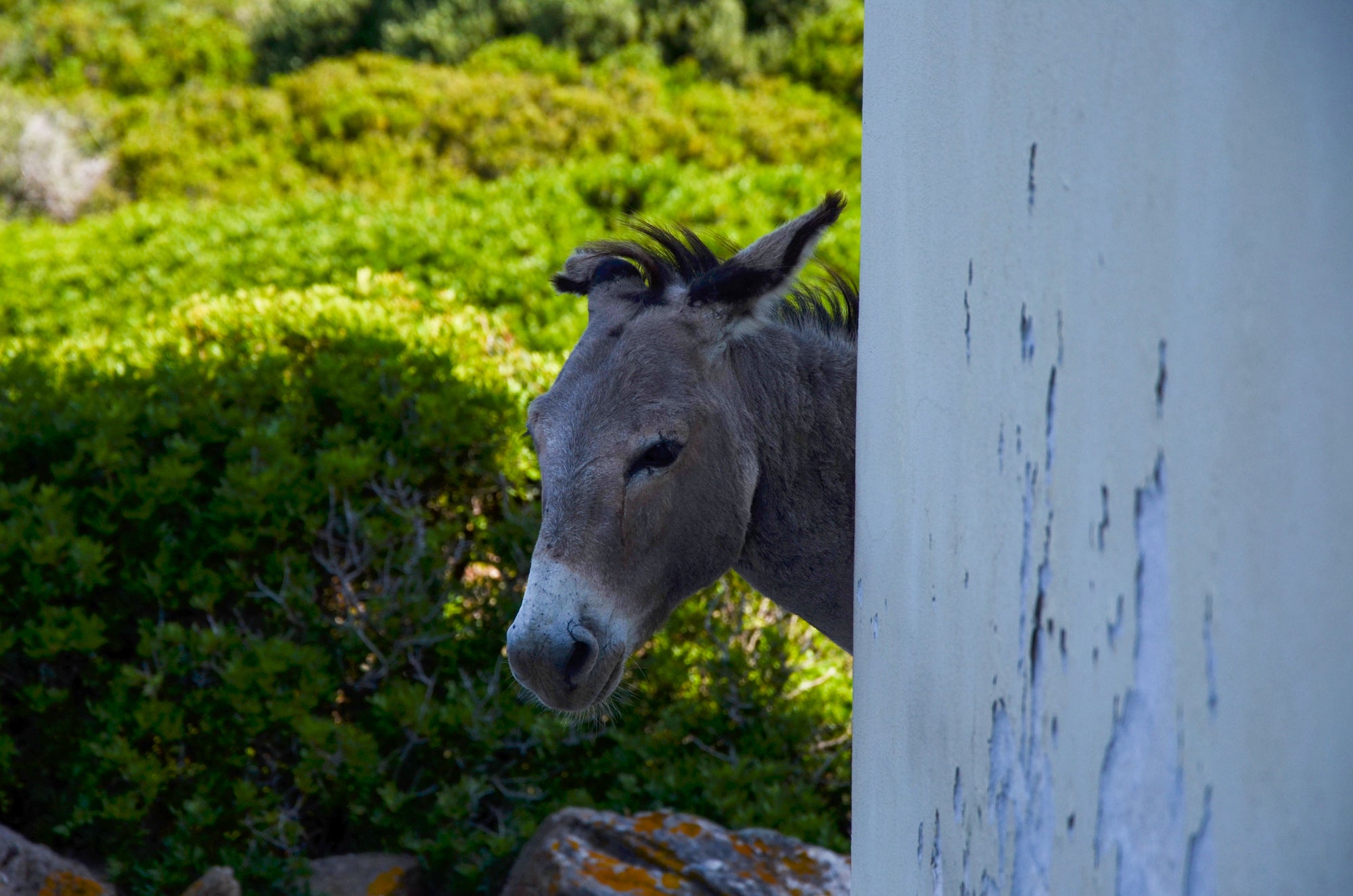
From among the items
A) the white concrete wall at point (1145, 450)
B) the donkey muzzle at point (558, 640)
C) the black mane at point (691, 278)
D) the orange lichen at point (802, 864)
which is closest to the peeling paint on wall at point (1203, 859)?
the white concrete wall at point (1145, 450)

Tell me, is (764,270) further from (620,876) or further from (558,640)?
(620,876)

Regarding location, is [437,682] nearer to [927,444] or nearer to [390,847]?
[390,847]

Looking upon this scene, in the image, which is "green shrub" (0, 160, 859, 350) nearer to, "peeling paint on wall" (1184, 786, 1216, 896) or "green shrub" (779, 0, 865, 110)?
"green shrub" (779, 0, 865, 110)

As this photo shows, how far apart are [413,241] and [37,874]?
198 inches

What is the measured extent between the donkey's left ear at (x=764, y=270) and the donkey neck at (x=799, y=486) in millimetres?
116

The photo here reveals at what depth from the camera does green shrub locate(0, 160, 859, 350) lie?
702cm

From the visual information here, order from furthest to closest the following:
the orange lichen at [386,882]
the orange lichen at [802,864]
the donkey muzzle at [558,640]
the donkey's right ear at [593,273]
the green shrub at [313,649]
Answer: the green shrub at [313,649] < the orange lichen at [386,882] < the orange lichen at [802,864] < the donkey's right ear at [593,273] < the donkey muzzle at [558,640]

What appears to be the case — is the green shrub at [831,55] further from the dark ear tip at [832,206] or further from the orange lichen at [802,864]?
the dark ear tip at [832,206]

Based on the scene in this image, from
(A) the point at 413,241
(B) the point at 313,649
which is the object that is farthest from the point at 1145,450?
(A) the point at 413,241

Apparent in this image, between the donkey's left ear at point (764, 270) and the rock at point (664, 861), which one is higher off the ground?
the donkey's left ear at point (764, 270)

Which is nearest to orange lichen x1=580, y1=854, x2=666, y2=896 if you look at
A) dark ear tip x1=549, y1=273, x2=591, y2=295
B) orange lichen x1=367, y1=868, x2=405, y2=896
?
orange lichen x1=367, y1=868, x2=405, y2=896

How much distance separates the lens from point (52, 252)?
28.8 ft

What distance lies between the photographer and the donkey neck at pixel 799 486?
234cm

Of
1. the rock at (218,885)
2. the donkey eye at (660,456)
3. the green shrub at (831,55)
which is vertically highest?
the green shrub at (831,55)
